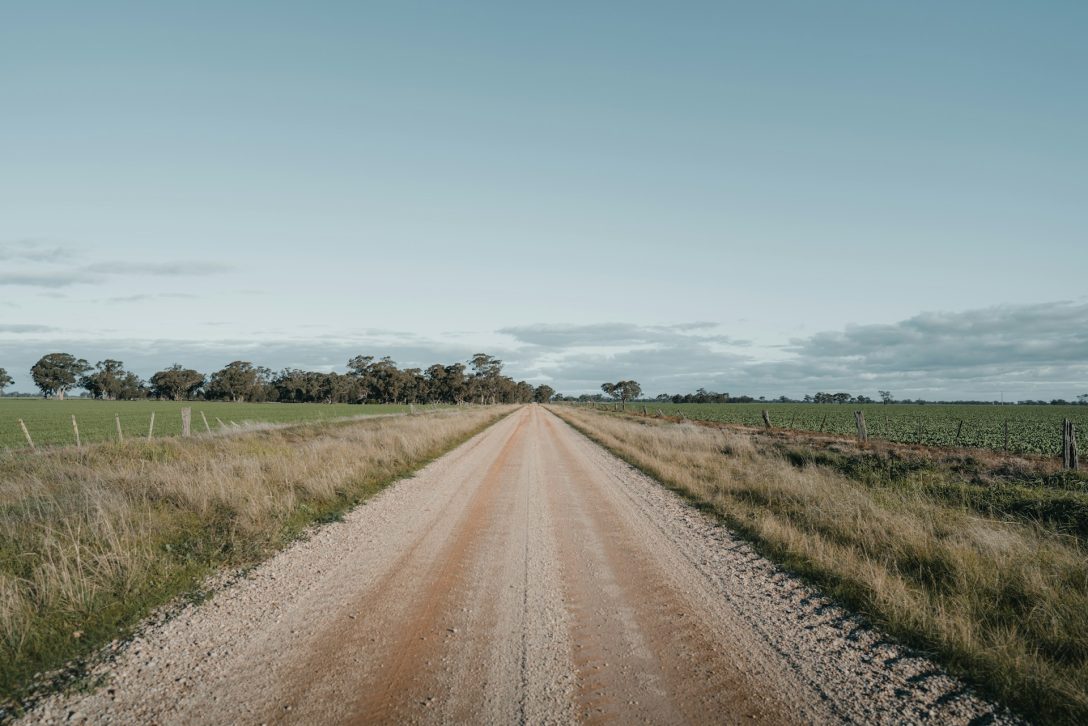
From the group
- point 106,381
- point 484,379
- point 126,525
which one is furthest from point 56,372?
point 126,525

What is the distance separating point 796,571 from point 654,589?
2320 millimetres

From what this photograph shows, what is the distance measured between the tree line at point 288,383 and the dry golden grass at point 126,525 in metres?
114

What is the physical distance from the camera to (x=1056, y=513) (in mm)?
10945

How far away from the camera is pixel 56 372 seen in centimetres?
13338

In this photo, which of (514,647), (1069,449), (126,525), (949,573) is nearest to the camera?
(514,647)

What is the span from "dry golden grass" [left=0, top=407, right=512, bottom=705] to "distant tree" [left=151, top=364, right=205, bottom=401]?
15665 cm

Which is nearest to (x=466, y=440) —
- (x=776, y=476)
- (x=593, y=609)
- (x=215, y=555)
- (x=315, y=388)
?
(x=776, y=476)

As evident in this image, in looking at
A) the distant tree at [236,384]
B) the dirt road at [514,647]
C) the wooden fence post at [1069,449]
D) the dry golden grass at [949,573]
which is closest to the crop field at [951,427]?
the wooden fence post at [1069,449]

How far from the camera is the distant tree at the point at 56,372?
13212 cm

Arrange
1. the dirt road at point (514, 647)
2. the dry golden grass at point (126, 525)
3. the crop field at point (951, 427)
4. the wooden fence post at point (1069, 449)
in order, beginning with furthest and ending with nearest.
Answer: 1. the crop field at point (951, 427)
2. the wooden fence post at point (1069, 449)
3. the dry golden grass at point (126, 525)
4. the dirt road at point (514, 647)

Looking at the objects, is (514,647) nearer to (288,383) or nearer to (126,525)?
(126,525)

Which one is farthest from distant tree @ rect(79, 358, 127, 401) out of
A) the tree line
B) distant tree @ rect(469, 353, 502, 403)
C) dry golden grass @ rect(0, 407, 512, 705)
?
dry golden grass @ rect(0, 407, 512, 705)

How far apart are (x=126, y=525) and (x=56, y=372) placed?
170791mm

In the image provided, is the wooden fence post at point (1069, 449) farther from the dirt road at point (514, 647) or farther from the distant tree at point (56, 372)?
the distant tree at point (56, 372)
